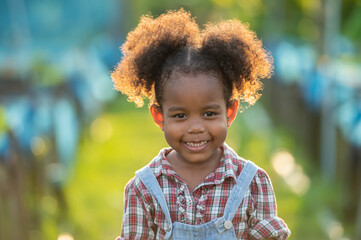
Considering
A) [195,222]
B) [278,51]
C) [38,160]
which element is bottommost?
[195,222]

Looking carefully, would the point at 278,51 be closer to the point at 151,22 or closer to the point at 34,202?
the point at 34,202

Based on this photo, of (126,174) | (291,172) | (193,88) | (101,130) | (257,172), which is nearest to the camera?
(193,88)

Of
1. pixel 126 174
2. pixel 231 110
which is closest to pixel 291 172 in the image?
pixel 126 174

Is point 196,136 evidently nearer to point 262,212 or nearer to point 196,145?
point 196,145

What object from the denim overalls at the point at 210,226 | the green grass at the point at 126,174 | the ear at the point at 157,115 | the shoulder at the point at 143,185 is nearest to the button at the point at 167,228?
the denim overalls at the point at 210,226

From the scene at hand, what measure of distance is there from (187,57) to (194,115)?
0.73 ft

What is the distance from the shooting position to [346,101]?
546 centimetres

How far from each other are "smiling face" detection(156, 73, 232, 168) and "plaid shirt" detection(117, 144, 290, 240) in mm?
103

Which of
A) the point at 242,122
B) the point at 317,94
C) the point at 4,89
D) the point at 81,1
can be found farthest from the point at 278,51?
the point at 81,1

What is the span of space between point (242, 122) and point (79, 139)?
2.73 metres

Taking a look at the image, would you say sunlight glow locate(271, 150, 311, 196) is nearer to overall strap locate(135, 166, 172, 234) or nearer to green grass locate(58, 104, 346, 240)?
green grass locate(58, 104, 346, 240)

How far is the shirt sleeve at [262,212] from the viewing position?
211 cm

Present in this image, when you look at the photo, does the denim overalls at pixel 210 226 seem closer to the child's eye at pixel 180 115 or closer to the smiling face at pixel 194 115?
the smiling face at pixel 194 115

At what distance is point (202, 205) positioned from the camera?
209cm
